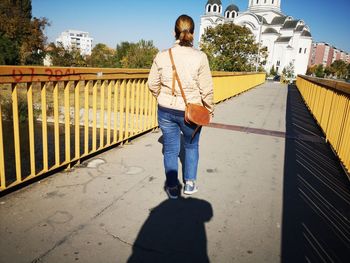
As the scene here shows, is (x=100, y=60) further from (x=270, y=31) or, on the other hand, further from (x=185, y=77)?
(x=270, y=31)

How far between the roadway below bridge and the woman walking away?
0.49m

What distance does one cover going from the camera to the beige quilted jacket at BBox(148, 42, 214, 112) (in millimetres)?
2986

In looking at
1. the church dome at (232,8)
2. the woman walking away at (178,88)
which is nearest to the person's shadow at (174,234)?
the woman walking away at (178,88)

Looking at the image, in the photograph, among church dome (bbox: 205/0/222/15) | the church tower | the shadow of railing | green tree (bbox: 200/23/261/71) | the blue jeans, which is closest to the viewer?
the shadow of railing

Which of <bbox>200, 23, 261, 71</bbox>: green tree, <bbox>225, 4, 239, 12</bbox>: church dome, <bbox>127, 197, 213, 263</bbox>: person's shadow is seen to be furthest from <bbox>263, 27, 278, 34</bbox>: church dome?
<bbox>127, 197, 213, 263</bbox>: person's shadow

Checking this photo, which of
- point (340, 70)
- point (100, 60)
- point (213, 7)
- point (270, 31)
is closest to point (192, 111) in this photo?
point (100, 60)

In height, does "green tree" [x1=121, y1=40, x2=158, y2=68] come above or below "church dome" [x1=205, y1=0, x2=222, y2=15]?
below

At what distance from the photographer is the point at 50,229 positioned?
8.47 feet

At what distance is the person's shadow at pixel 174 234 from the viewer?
2.35 meters

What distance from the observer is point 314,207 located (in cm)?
333

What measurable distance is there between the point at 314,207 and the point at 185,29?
2.48 metres

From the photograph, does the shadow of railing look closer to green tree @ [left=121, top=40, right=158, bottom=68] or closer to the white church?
green tree @ [left=121, top=40, right=158, bottom=68]

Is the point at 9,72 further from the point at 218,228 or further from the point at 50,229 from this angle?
the point at 218,228

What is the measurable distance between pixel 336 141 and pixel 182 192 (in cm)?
354
